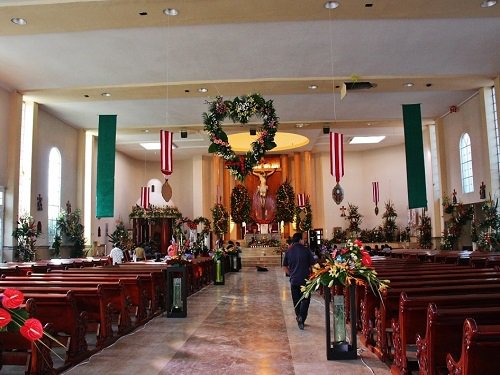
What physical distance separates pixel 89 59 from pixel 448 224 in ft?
43.4

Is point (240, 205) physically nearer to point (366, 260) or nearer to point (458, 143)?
point (458, 143)

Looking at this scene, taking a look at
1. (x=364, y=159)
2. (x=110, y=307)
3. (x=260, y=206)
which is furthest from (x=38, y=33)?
(x=364, y=159)

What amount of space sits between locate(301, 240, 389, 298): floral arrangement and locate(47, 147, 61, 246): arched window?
13.6 metres

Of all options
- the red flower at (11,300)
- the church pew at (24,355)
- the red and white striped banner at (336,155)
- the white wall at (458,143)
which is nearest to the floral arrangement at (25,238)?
the red and white striped banner at (336,155)

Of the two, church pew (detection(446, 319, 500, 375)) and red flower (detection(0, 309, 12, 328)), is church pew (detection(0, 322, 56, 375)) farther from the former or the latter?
church pew (detection(446, 319, 500, 375))

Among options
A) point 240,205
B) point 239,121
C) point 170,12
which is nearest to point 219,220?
point 240,205

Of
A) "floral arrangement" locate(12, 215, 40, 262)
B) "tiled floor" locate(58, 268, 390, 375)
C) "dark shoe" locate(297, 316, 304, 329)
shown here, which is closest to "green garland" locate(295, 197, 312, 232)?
"floral arrangement" locate(12, 215, 40, 262)

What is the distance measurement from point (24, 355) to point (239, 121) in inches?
262

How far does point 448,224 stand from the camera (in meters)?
16.6

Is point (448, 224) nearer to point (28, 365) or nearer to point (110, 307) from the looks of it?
point (110, 307)

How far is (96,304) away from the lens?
5.86 metres

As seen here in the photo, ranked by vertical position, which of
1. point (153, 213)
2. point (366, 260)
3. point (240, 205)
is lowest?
point (366, 260)

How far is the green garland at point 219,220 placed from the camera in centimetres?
2422

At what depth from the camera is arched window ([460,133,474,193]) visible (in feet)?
53.1
